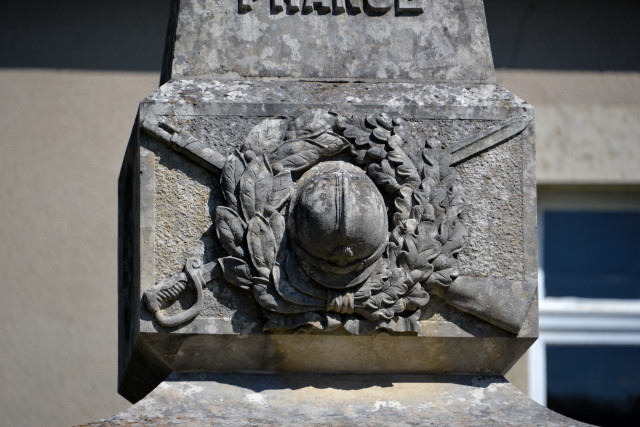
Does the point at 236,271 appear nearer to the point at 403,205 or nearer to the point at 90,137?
the point at 403,205

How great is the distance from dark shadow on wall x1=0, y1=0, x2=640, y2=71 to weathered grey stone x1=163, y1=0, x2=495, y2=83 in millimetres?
2565

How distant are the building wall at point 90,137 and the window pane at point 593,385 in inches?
9.6

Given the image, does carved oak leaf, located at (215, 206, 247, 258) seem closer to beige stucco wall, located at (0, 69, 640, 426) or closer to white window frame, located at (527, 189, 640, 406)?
beige stucco wall, located at (0, 69, 640, 426)

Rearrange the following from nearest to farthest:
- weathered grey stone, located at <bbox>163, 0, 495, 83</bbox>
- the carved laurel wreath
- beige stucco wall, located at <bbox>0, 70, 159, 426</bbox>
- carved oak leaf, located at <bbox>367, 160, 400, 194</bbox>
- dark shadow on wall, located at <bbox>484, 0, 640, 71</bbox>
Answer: the carved laurel wreath < carved oak leaf, located at <bbox>367, 160, 400, 194</bbox> < weathered grey stone, located at <bbox>163, 0, 495, 83</bbox> < beige stucco wall, located at <bbox>0, 70, 159, 426</bbox> < dark shadow on wall, located at <bbox>484, 0, 640, 71</bbox>

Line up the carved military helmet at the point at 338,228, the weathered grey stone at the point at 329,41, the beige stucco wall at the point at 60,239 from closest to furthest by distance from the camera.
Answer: the carved military helmet at the point at 338,228
the weathered grey stone at the point at 329,41
the beige stucco wall at the point at 60,239

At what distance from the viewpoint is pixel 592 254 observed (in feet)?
28.5

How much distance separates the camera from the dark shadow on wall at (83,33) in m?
8.64

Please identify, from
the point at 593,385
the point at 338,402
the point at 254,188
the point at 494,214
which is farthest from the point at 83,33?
the point at 338,402

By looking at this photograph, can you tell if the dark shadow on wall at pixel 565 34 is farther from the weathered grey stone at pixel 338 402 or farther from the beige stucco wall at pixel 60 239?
the weathered grey stone at pixel 338 402

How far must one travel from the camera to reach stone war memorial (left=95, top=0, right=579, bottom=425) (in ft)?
18.6

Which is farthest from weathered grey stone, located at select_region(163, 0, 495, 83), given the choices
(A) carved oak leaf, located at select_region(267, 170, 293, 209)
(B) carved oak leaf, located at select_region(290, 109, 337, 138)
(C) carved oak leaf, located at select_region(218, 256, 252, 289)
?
(C) carved oak leaf, located at select_region(218, 256, 252, 289)

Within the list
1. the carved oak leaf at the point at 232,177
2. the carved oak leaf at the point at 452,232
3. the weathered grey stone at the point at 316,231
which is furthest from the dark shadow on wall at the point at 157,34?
the carved oak leaf at the point at 452,232

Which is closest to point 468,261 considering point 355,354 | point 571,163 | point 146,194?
point 355,354

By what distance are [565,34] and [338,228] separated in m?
3.61
